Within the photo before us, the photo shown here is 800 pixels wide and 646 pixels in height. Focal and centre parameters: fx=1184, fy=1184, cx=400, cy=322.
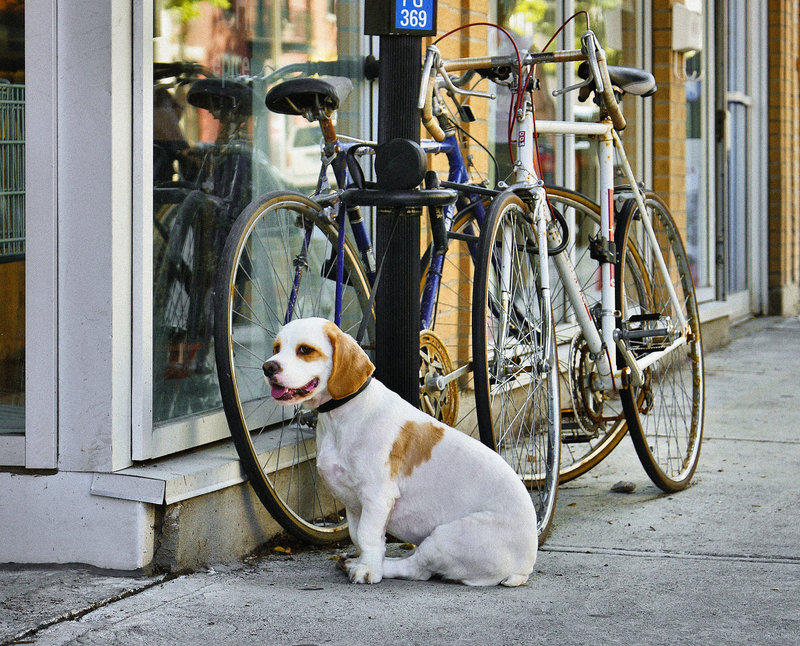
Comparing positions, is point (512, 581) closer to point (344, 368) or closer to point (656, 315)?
point (344, 368)

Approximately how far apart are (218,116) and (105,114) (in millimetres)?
697

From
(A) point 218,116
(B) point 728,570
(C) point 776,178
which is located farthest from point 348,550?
(C) point 776,178

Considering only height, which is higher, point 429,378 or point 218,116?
point 218,116

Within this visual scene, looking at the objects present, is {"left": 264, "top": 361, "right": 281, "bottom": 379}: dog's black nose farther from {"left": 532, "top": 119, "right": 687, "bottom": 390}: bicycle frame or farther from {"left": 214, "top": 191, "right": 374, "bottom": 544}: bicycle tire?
{"left": 532, "top": 119, "right": 687, "bottom": 390}: bicycle frame

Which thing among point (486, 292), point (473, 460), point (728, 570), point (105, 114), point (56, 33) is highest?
point (56, 33)

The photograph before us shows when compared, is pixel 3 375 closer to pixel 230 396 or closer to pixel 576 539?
pixel 230 396

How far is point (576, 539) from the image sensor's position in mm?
3936

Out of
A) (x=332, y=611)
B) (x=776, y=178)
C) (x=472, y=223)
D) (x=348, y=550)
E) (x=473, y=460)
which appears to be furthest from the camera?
(x=776, y=178)

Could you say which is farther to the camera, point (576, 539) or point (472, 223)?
point (472, 223)

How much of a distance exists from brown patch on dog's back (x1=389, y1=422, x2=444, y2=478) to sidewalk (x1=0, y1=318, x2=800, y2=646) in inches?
12.7

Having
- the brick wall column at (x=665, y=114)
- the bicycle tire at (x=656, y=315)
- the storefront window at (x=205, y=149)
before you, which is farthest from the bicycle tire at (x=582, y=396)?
the brick wall column at (x=665, y=114)

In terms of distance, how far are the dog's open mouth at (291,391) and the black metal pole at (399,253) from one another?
18.4 inches

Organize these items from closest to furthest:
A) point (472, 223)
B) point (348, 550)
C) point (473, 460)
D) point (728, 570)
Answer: point (473, 460)
point (728, 570)
point (348, 550)
point (472, 223)

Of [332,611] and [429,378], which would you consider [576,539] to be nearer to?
[429,378]
